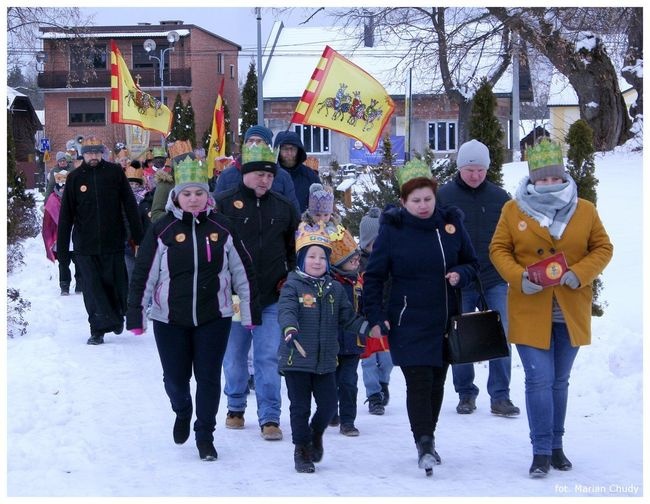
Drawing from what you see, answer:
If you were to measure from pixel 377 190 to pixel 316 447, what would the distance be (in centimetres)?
790

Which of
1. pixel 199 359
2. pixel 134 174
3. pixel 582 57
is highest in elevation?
pixel 582 57

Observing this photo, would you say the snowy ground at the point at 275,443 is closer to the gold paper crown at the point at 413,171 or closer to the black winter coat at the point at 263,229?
the black winter coat at the point at 263,229

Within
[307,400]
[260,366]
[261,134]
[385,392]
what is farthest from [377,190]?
[307,400]

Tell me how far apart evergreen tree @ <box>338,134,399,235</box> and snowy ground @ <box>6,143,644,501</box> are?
10.9 feet

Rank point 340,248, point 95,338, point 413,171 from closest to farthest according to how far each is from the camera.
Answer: point 413,171 < point 340,248 < point 95,338

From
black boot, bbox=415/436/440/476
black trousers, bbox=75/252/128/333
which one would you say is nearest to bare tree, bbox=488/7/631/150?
black trousers, bbox=75/252/128/333

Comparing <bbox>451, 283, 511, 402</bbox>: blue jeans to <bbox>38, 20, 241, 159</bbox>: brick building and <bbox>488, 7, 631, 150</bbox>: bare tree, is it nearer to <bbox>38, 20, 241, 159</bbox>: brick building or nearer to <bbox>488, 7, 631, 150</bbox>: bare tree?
<bbox>488, 7, 631, 150</bbox>: bare tree

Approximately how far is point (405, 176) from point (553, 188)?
1.19m

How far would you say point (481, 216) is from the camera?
873cm

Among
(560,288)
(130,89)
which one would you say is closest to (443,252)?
(560,288)

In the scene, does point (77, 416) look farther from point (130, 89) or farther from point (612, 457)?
point (130, 89)

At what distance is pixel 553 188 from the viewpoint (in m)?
6.74

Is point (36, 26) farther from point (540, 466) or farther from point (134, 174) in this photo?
point (540, 466)

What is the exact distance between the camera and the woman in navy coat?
6910mm
